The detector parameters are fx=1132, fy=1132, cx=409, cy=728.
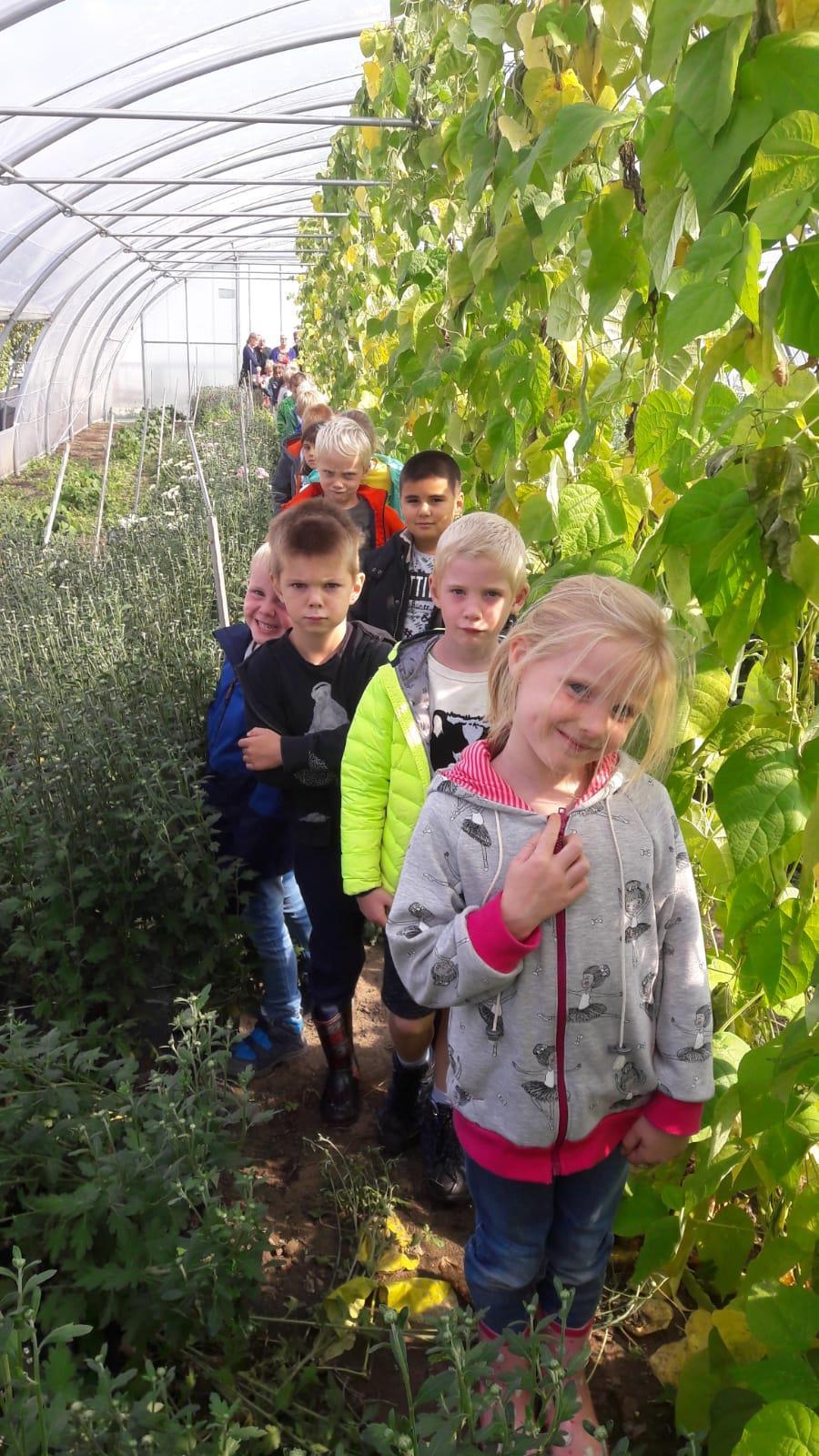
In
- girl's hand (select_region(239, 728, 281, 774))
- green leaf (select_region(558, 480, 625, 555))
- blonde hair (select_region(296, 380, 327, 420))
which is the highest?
green leaf (select_region(558, 480, 625, 555))

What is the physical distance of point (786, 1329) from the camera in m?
1.23

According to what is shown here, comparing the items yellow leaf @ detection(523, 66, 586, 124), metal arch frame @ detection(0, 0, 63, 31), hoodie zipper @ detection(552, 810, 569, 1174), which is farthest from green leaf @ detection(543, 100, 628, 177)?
metal arch frame @ detection(0, 0, 63, 31)

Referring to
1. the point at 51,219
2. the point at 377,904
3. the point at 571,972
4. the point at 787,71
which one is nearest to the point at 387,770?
the point at 377,904

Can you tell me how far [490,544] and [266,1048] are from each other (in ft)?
4.19

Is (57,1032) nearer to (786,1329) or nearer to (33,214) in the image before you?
(786,1329)

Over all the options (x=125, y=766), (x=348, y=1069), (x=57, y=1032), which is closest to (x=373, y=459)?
(x=125, y=766)

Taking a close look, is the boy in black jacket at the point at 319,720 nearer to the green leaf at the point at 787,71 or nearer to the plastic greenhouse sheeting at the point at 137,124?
the green leaf at the point at 787,71

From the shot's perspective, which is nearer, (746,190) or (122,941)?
(746,190)

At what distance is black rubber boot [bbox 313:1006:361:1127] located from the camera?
7.39 ft

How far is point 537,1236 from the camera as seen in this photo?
147 cm

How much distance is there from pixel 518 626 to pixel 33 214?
6959mm

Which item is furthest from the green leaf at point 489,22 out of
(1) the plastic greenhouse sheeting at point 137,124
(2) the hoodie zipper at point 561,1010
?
(1) the plastic greenhouse sheeting at point 137,124

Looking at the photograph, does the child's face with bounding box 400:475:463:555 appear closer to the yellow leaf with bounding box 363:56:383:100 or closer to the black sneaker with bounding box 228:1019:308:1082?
the black sneaker with bounding box 228:1019:308:1082

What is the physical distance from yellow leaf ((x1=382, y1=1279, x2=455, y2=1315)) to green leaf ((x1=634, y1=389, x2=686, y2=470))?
1.31m
